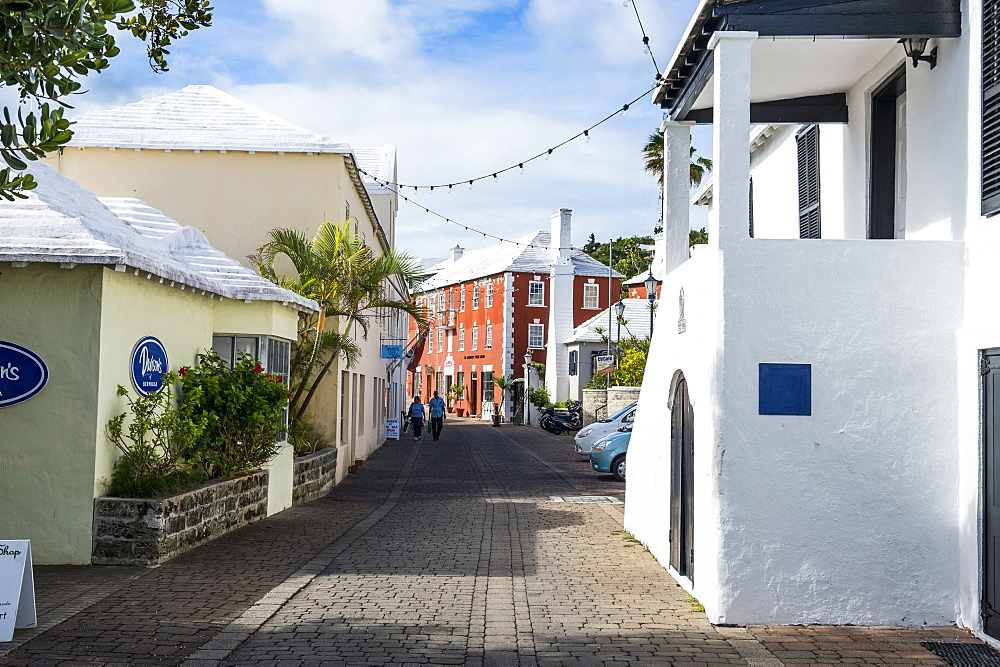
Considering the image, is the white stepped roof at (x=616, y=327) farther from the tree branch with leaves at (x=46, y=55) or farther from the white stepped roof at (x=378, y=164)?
the tree branch with leaves at (x=46, y=55)

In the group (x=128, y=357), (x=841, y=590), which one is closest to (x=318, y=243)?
(x=128, y=357)

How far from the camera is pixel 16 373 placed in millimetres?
9586

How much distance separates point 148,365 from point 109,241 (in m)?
1.59

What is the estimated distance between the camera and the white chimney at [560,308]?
51.0m

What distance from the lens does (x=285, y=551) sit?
10.9m

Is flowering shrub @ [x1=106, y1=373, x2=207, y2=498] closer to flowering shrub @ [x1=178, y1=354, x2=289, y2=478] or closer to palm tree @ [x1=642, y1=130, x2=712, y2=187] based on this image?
flowering shrub @ [x1=178, y1=354, x2=289, y2=478]

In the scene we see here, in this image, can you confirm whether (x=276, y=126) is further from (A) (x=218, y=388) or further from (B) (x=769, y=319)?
(B) (x=769, y=319)

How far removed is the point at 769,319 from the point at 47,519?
6825mm

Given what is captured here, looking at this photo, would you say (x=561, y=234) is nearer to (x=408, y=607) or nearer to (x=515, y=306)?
(x=515, y=306)

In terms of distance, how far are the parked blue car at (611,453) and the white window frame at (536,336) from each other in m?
37.9

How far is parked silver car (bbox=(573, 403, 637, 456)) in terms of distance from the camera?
73.2 ft

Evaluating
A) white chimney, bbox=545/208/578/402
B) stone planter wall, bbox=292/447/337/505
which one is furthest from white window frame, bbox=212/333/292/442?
white chimney, bbox=545/208/578/402

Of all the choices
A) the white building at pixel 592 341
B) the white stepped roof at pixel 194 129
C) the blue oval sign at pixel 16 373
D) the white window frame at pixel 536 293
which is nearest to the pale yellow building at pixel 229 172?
the white stepped roof at pixel 194 129

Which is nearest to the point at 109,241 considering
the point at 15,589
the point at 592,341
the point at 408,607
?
the point at 15,589
